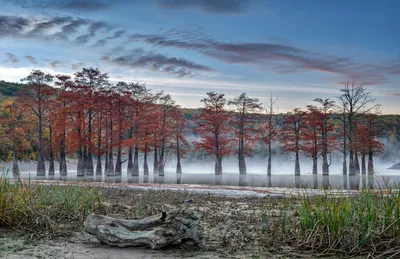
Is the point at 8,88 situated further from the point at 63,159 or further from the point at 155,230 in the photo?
the point at 155,230

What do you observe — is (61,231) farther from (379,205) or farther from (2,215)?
(379,205)

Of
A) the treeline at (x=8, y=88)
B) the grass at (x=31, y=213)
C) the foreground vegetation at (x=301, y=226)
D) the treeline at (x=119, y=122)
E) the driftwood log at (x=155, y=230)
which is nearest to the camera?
the foreground vegetation at (x=301, y=226)

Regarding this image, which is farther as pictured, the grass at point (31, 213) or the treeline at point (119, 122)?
the treeline at point (119, 122)

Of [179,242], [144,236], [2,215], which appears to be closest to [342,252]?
[179,242]

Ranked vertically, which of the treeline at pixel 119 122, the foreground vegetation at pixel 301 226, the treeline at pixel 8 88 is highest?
the treeline at pixel 8 88

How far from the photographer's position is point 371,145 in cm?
5172

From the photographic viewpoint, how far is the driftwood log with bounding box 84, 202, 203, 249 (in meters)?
7.52

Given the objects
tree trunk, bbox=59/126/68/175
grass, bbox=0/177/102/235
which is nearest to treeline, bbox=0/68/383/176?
tree trunk, bbox=59/126/68/175

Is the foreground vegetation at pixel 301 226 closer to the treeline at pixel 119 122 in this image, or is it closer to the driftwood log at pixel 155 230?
the driftwood log at pixel 155 230

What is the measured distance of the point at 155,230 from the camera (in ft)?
24.9

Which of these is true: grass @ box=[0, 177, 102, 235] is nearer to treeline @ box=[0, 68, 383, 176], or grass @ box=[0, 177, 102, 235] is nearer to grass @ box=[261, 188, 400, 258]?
grass @ box=[261, 188, 400, 258]

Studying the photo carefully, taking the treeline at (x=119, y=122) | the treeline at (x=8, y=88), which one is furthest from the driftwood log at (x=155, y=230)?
the treeline at (x=8, y=88)

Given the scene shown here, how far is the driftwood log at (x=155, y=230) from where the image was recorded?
7523 mm

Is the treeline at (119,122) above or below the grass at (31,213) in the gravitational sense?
above
